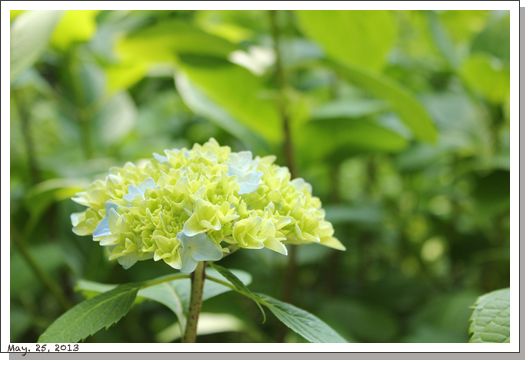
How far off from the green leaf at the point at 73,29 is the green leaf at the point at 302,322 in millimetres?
690

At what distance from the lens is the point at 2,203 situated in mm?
559

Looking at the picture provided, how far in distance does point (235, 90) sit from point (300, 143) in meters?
0.17

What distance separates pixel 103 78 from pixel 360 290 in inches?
30.9

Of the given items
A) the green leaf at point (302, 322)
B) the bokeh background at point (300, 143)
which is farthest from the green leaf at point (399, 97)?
the green leaf at point (302, 322)

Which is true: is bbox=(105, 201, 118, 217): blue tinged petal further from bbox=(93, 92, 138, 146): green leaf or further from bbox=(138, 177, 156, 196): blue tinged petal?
bbox=(93, 92, 138, 146): green leaf

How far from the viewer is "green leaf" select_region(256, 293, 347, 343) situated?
35cm

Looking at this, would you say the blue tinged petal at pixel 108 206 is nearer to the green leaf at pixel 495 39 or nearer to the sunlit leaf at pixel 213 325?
the sunlit leaf at pixel 213 325

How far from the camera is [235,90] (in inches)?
32.6

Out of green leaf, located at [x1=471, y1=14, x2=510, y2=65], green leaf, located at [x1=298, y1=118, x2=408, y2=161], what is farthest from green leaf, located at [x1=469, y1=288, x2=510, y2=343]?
green leaf, located at [x1=471, y1=14, x2=510, y2=65]

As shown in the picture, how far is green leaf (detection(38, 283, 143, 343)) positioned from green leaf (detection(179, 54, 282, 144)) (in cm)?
50

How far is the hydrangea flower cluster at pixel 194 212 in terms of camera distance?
313 mm

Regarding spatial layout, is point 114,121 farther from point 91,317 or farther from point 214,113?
point 91,317
